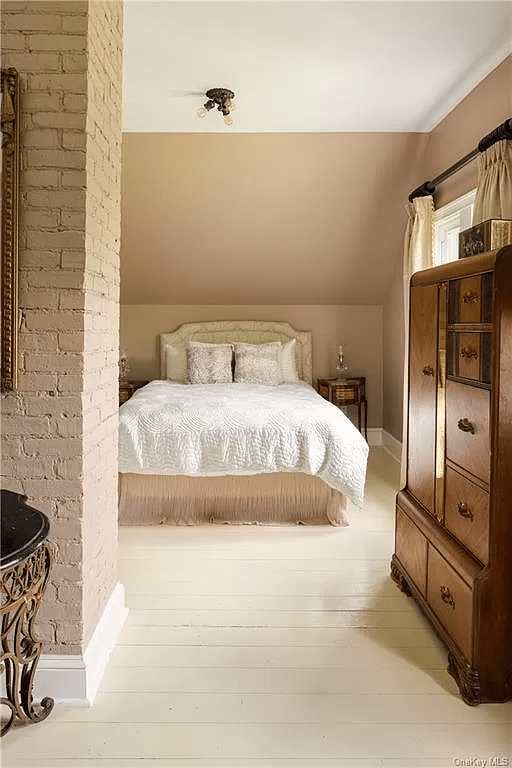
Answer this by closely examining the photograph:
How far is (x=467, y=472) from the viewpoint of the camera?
7.43 ft

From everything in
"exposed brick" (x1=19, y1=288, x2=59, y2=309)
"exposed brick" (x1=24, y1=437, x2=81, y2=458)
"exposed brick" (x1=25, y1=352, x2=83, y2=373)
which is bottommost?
"exposed brick" (x1=24, y1=437, x2=81, y2=458)

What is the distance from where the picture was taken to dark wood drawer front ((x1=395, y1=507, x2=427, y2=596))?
2649 mm

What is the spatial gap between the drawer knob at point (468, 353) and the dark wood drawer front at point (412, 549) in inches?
32.0

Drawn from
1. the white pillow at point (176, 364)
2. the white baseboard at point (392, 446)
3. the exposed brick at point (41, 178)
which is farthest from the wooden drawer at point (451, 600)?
the white pillow at point (176, 364)

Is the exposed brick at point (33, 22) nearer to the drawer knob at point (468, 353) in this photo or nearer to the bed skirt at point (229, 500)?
the drawer knob at point (468, 353)

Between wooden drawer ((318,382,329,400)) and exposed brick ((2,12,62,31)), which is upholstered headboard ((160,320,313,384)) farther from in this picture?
exposed brick ((2,12,62,31))

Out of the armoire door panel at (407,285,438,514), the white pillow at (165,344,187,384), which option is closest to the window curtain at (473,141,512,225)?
the armoire door panel at (407,285,438,514)

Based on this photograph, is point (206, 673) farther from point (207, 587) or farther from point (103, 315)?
point (103, 315)

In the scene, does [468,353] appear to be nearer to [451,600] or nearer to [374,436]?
[451,600]

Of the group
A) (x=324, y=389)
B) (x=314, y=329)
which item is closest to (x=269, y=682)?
(x=324, y=389)

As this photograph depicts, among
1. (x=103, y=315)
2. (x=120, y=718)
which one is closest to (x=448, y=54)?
(x=103, y=315)

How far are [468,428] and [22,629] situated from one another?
1.59 meters

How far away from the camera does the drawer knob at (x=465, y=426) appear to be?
2213mm

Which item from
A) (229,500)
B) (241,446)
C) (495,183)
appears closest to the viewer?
(495,183)
